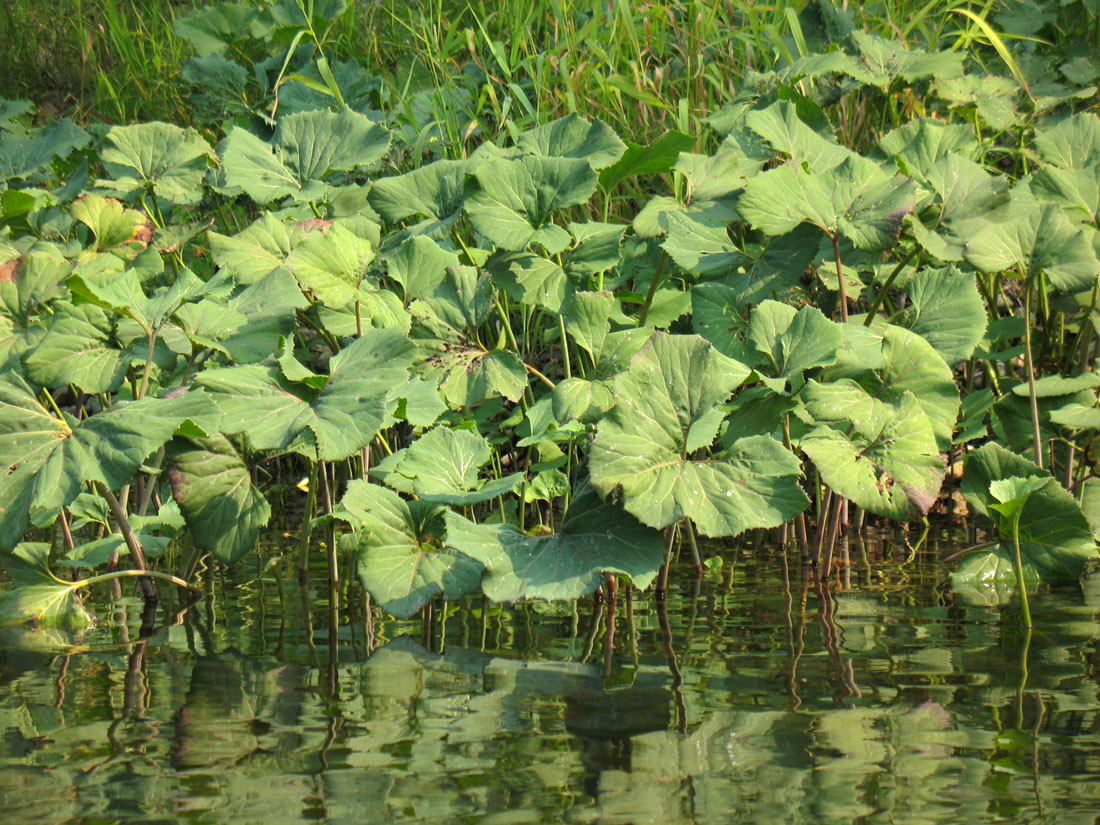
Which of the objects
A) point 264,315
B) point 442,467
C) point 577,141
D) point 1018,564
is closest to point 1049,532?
point 1018,564

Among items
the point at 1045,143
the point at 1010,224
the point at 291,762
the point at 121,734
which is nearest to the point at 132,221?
the point at 121,734

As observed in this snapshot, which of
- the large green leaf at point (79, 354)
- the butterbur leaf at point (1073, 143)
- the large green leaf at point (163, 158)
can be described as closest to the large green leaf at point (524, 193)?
the large green leaf at point (79, 354)

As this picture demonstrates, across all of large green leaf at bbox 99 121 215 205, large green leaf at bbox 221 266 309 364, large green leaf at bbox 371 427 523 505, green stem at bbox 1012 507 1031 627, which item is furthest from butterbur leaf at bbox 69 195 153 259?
green stem at bbox 1012 507 1031 627

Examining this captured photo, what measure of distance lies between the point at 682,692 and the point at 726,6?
2.53 meters

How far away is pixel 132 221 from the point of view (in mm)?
2570

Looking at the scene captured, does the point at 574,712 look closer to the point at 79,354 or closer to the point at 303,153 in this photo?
the point at 79,354

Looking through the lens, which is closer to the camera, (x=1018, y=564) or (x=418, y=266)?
(x=1018, y=564)

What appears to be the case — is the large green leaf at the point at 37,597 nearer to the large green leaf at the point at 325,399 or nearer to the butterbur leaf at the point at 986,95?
the large green leaf at the point at 325,399

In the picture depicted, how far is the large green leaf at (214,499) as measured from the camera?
193cm

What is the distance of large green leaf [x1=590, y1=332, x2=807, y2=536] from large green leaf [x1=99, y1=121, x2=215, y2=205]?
1500 millimetres

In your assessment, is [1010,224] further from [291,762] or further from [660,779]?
[291,762]

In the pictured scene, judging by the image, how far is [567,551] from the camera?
5.74 feet

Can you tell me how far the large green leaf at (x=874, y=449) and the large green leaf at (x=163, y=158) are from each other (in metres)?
1.68

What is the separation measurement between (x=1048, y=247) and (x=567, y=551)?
1156 mm
